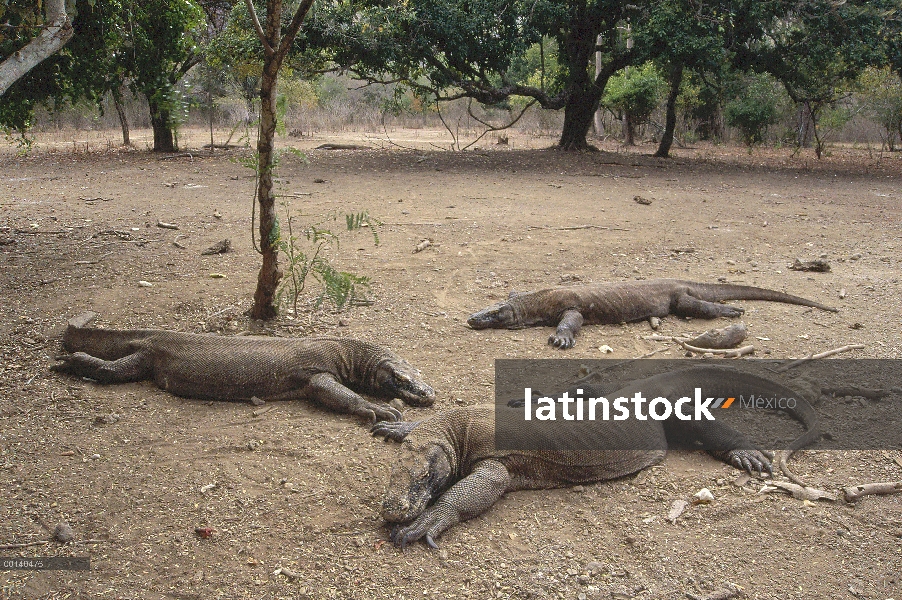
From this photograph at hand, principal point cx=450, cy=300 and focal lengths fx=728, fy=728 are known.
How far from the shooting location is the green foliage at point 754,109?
20.5 metres

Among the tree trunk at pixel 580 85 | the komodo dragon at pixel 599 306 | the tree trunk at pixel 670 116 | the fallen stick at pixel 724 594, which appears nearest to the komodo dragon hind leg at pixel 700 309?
the komodo dragon at pixel 599 306

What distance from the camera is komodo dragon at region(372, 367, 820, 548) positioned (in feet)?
9.73

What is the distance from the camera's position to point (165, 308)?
5.40 metres

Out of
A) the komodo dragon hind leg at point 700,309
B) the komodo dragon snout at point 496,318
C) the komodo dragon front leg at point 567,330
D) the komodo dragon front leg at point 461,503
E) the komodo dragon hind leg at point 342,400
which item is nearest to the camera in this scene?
the komodo dragon front leg at point 461,503

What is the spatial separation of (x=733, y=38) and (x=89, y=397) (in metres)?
13.2

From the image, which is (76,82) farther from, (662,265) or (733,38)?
(733,38)

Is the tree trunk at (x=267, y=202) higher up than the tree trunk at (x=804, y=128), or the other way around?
the tree trunk at (x=804, y=128)

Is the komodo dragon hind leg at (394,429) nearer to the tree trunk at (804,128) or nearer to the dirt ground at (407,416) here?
the dirt ground at (407,416)

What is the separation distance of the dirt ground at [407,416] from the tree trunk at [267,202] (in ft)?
0.56

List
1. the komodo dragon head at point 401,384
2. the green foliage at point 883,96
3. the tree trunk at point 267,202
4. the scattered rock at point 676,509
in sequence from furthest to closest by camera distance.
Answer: the green foliage at point 883,96, the tree trunk at point 267,202, the komodo dragon head at point 401,384, the scattered rock at point 676,509

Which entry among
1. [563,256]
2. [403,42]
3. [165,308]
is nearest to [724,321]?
[563,256]

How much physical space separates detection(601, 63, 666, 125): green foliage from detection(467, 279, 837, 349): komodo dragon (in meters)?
13.8

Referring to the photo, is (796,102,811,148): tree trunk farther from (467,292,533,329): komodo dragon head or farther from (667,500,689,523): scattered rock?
(667,500,689,523): scattered rock

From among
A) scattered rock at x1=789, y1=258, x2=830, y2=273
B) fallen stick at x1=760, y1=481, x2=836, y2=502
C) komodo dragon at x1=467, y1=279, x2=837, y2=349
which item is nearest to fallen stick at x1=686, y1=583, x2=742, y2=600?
fallen stick at x1=760, y1=481, x2=836, y2=502
